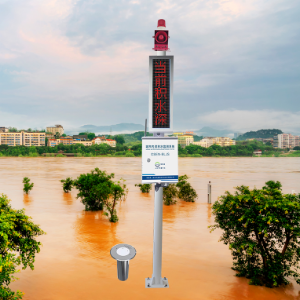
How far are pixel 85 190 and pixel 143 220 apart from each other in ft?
7.60

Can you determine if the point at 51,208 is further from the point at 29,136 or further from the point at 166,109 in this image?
the point at 29,136

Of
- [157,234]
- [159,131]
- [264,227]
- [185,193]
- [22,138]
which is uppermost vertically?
[22,138]

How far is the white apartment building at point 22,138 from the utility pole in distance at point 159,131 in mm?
85041

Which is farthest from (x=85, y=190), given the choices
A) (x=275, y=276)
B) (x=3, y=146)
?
(x=3, y=146)

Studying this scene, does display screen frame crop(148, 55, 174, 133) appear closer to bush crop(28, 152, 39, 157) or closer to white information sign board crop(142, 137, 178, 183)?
white information sign board crop(142, 137, 178, 183)

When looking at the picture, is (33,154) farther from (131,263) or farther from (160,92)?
(160,92)

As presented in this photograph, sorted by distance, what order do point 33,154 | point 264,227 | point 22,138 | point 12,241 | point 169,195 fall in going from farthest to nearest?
point 22,138 < point 33,154 < point 169,195 < point 264,227 < point 12,241

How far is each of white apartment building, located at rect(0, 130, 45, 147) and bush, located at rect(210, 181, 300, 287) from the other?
85.2 meters

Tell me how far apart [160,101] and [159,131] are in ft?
1.41

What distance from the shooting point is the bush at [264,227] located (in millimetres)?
4094

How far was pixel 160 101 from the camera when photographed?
4.05 metres

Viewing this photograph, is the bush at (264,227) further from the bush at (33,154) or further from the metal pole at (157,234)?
the bush at (33,154)

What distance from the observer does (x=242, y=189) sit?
Result: 473cm

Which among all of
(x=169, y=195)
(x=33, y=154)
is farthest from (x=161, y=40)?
(x=33, y=154)
